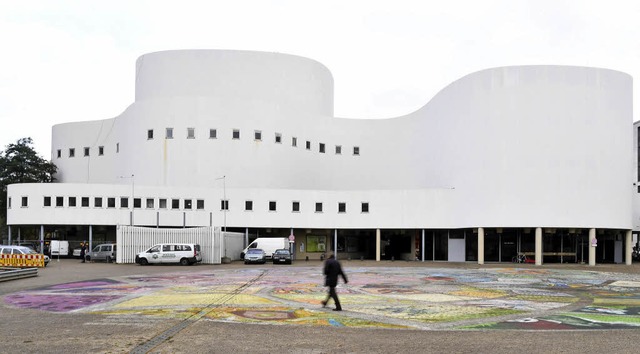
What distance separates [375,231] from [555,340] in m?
47.4

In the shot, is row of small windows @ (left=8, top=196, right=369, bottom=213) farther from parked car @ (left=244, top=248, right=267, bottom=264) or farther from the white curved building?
parked car @ (left=244, top=248, right=267, bottom=264)

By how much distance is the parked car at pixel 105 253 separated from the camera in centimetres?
4656

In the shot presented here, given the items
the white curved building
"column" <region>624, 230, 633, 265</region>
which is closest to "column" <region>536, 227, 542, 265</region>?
the white curved building

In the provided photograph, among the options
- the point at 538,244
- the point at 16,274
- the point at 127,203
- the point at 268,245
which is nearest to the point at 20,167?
the point at 127,203

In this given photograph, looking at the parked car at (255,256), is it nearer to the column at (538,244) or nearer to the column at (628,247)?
the column at (538,244)

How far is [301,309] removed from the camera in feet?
57.6

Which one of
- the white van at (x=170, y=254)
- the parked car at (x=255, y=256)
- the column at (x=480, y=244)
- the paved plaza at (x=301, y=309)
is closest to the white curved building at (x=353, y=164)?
the column at (x=480, y=244)

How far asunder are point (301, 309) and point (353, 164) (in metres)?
49.5

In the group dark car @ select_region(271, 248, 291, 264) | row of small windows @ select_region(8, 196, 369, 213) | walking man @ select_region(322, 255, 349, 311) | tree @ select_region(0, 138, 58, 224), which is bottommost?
dark car @ select_region(271, 248, 291, 264)

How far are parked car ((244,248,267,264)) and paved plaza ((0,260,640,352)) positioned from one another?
15.9 m

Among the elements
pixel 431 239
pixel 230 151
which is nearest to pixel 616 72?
pixel 431 239

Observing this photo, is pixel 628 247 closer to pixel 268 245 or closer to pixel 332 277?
pixel 268 245

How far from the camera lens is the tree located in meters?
74.6

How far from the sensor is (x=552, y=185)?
4922 centimetres
